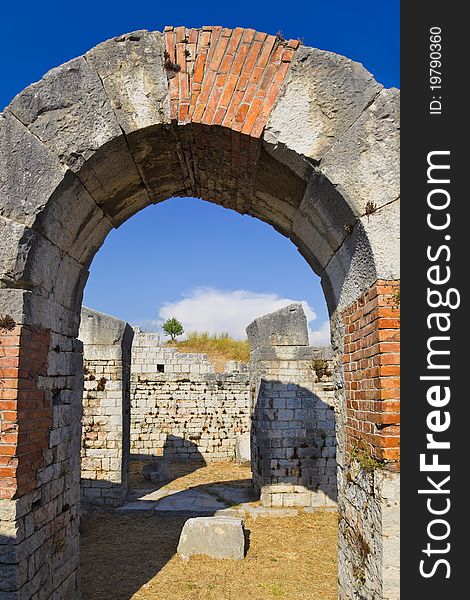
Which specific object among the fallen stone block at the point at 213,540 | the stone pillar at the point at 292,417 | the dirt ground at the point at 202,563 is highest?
the stone pillar at the point at 292,417

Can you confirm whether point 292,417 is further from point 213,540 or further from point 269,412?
point 213,540

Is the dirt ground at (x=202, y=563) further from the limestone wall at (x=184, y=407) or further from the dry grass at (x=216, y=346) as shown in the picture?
the dry grass at (x=216, y=346)

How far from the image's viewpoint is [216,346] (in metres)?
28.4

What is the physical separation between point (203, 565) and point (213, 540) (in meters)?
0.39

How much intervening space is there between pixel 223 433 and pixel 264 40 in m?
13.5

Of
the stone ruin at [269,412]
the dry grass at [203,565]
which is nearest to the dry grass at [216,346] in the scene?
the stone ruin at [269,412]

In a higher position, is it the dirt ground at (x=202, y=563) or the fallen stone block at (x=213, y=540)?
the fallen stone block at (x=213, y=540)

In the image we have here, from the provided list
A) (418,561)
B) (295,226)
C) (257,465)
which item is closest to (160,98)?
(295,226)

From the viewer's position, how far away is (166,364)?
53.5 ft

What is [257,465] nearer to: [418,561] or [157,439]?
[157,439]

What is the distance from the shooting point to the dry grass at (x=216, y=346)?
90.4 ft

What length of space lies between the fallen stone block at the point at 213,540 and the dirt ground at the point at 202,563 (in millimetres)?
118

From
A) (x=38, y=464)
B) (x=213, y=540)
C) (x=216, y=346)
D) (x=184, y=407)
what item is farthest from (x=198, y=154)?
(x=216, y=346)

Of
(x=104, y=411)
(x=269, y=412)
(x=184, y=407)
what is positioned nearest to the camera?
(x=104, y=411)
